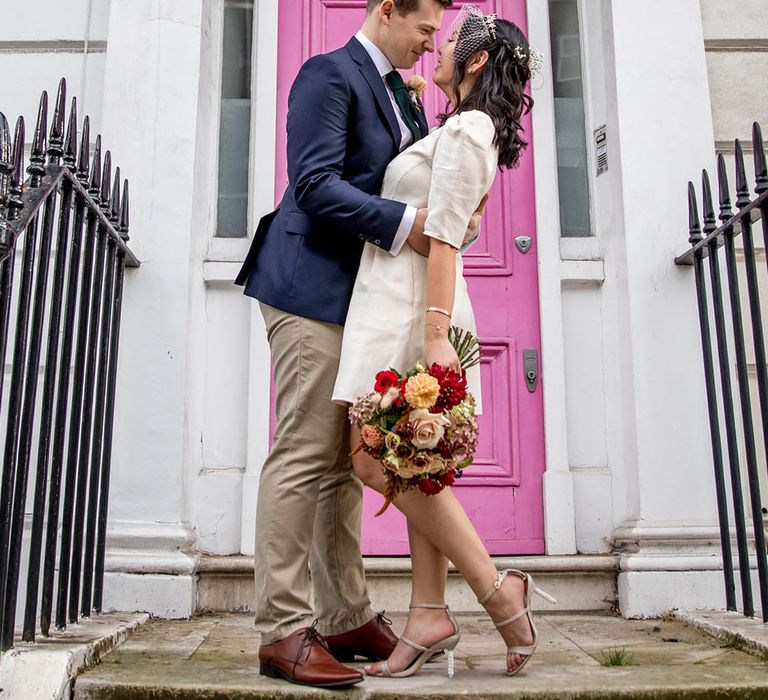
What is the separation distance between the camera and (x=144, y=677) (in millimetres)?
2100

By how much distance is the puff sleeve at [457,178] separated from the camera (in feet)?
7.18

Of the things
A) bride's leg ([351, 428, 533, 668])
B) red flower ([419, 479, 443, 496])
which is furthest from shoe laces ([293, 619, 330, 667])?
red flower ([419, 479, 443, 496])

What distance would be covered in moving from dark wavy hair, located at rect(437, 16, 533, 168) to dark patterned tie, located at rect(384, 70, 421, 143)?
0.13 m

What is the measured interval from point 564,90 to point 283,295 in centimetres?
225

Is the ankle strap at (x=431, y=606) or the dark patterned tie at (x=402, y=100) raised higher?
the dark patterned tie at (x=402, y=100)

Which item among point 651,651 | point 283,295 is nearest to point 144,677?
point 283,295

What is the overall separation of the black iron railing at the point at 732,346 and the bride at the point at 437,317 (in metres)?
0.83

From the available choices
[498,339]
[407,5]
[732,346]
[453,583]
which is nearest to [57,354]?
[407,5]

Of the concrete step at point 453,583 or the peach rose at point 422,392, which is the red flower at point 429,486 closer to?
the peach rose at point 422,392

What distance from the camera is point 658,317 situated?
336 centimetres

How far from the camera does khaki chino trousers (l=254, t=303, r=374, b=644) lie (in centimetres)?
218

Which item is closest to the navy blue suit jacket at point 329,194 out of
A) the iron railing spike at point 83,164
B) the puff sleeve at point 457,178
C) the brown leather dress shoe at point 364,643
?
the puff sleeve at point 457,178

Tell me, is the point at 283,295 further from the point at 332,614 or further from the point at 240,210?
the point at 240,210

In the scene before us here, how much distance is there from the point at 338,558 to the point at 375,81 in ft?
4.38
